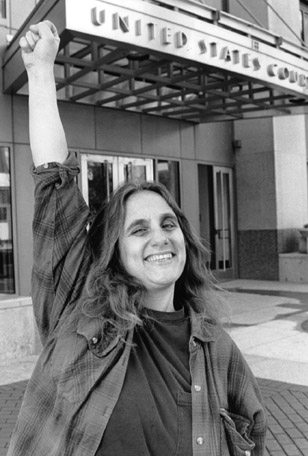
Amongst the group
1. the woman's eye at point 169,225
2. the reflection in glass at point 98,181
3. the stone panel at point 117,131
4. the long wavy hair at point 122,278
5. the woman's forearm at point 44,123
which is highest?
the stone panel at point 117,131

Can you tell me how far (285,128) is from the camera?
14.1m

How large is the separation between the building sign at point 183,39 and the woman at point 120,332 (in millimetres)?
5000

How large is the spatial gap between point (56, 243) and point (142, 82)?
934 cm

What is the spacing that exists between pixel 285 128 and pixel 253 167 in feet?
4.13

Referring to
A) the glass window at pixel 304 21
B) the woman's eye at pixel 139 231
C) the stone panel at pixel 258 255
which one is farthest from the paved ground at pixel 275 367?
the glass window at pixel 304 21

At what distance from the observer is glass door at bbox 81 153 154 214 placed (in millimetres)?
10352

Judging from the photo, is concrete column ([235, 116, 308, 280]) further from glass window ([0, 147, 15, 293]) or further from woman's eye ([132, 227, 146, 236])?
woman's eye ([132, 227, 146, 236])

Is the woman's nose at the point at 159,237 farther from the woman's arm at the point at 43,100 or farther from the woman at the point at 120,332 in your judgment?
the woman's arm at the point at 43,100

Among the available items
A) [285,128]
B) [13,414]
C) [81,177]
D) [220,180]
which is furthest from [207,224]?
[13,414]

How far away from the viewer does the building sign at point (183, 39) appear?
6531mm

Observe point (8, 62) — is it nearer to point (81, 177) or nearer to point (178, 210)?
point (81, 177)

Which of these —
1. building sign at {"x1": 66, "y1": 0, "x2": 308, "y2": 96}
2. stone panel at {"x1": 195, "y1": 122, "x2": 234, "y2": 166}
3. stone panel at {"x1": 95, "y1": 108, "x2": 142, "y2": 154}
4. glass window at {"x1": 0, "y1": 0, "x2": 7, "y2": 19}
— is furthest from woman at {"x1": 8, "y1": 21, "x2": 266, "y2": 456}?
stone panel at {"x1": 195, "y1": 122, "x2": 234, "y2": 166}

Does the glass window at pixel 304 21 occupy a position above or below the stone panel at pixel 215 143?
above

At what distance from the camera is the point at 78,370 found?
1.52m
